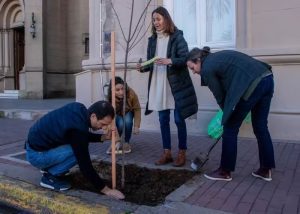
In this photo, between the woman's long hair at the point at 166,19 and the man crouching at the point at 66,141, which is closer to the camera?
the man crouching at the point at 66,141

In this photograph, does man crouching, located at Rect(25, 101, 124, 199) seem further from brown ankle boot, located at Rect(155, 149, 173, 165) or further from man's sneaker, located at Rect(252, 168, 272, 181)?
man's sneaker, located at Rect(252, 168, 272, 181)

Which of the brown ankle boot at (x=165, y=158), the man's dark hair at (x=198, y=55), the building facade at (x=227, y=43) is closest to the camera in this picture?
the man's dark hair at (x=198, y=55)

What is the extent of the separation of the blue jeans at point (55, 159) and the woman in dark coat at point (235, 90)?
1.55 metres

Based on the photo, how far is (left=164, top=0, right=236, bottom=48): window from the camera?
24.0ft

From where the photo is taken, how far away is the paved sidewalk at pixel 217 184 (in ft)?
11.6

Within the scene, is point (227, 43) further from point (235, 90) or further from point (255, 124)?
point (235, 90)

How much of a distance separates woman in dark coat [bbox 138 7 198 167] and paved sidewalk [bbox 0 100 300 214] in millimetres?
447

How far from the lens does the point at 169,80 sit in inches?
192

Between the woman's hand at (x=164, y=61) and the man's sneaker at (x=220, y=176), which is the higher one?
the woman's hand at (x=164, y=61)

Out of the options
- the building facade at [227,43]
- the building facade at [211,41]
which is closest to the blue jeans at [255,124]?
the building facade at [211,41]

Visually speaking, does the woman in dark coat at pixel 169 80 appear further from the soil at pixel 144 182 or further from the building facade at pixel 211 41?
the building facade at pixel 211 41

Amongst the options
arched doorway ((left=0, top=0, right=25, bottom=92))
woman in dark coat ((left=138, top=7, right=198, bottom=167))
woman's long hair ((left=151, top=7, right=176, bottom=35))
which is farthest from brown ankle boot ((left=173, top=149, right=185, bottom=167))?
arched doorway ((left=0, top=0, right=25, bottom=92))

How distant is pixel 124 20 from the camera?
7.97 meters

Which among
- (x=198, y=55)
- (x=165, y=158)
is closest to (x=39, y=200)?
(x=165, y=158)
